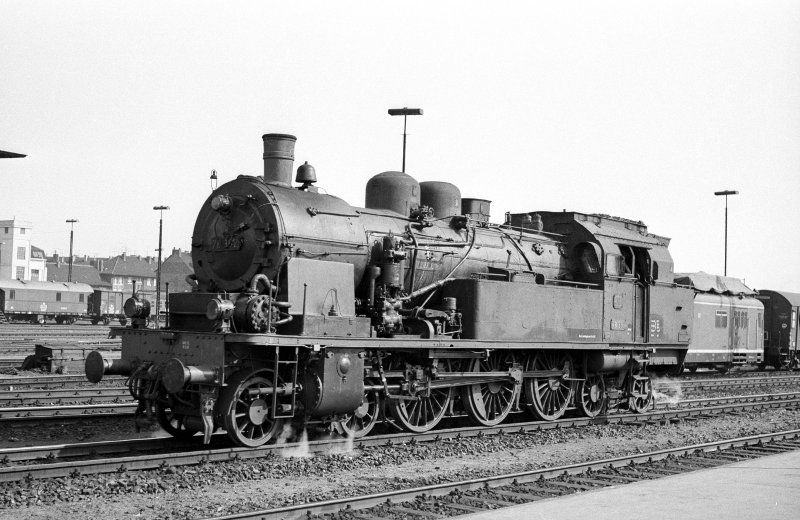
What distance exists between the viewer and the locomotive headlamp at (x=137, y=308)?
37.8 ft

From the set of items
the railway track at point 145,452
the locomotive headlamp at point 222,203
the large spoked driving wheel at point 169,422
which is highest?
the locomotive headlamp at point 222,203

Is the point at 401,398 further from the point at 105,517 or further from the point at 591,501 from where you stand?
the point at 105,517

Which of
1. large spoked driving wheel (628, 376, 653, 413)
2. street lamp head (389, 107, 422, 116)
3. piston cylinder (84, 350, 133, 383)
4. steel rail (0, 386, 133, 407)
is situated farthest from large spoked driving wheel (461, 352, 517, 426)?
street lamp head (389, 107, 422, 116)

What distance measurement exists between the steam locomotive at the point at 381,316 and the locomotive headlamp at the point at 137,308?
35mm

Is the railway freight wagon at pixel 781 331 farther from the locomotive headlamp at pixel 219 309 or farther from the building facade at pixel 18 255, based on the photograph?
the building facade at pixel 18 255

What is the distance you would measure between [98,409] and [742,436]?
11.3 m

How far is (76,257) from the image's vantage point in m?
138

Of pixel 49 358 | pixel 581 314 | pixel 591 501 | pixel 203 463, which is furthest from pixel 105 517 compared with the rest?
pixel 49 358

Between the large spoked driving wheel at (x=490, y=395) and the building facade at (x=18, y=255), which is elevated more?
the building facade at (x=18, y=255)

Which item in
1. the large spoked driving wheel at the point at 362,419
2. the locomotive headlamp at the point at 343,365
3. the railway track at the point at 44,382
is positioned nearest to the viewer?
the locomotive headlamp at the point at 343,365

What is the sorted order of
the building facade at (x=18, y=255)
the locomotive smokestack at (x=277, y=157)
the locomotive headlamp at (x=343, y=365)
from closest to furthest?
1. the locomotive headlamp at (x=343, y=365)
2. the locomotive smokestack at (x=277, y=157)
3. the building facade at (x=18, y=255)

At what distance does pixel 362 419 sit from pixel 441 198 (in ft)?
14.6

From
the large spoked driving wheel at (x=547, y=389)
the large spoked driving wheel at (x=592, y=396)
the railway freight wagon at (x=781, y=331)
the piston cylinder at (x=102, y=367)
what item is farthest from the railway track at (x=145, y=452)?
the railway freight wagon at (x=781, y=331)

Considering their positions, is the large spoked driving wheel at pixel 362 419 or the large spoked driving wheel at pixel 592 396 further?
the large spoked driving wheel at pixel 592 396
